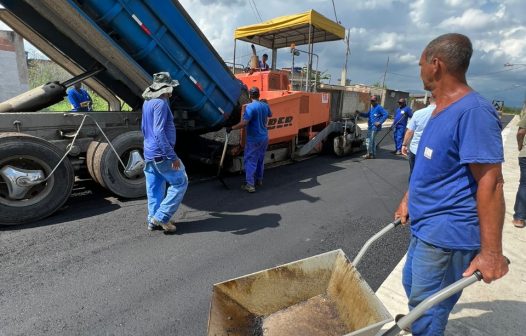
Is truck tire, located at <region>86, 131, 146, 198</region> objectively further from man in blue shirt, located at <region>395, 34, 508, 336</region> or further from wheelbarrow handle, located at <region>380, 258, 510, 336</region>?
wheelbarrow handle, located at <region>380, 258, 510, 336</region>

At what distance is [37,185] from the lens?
402cm

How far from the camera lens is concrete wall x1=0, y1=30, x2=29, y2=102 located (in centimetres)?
1052

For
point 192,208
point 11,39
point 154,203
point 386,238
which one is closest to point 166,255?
point 154,203

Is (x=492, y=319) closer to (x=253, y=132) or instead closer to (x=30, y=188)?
(x=253, y=132)

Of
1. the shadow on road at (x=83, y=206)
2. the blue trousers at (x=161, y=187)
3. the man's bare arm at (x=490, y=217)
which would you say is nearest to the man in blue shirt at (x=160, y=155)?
Result: the blue trousers at (x=161, y=187)

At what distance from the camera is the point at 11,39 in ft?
34.9

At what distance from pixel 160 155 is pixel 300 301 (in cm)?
212

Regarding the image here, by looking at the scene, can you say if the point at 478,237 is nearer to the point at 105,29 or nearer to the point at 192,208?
the point at 192,208

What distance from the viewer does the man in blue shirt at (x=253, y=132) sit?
529 centimetres

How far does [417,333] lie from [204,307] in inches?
59.3

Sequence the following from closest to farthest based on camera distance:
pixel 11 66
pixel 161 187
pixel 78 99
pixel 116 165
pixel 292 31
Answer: pixel 161 187 → pixel 116 165 → pixel 78 99 → pixel 292 31 → pixel 11 66

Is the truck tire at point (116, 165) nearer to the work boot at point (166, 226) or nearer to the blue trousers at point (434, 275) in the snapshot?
the work boot at point (166, 226)

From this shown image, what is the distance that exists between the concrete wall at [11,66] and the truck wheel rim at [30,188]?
29.0 ft

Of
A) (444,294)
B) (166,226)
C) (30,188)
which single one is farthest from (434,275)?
(30,188)
